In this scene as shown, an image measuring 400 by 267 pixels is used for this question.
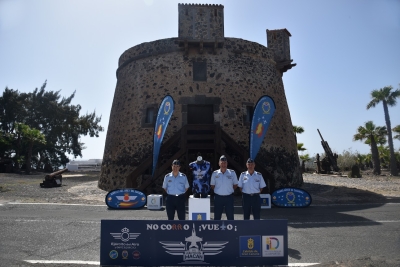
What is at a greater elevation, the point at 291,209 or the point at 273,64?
the point at 273,64

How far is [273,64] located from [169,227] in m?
14.6

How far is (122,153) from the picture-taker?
15.5m

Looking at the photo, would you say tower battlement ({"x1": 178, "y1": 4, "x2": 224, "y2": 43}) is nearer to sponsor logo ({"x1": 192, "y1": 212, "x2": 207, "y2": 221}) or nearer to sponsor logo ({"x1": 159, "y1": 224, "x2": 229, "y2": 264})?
sponsor logo ({"x1": 192, "y1": 212, "x2": 207, "y2": 221})

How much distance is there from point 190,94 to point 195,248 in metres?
10.9

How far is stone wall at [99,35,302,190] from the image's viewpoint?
14797 millimetres

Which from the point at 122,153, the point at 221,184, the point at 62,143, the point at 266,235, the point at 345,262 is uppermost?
the point at 62,143

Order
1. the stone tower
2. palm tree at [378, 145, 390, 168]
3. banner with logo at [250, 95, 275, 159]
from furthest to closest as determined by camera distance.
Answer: palm tree at [378, 145, 390, 168] < the stone tower < banner with logo at [250, 95, 275, 159]

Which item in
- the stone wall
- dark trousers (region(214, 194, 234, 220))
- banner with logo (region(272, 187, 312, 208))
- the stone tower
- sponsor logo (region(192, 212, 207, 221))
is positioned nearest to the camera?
sponsor logo (region(192, 212, 207, 221))

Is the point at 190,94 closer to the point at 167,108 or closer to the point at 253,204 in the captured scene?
the point at 167,108

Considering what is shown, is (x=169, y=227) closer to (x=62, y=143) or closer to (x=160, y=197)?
(x=160, y=197)

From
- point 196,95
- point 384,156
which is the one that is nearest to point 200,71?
point 196,95

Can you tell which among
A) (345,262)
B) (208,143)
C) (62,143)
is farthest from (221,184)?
(62,143)

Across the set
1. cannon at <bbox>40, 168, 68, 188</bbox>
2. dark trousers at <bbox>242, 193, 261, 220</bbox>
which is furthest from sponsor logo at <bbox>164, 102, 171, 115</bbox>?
cannon at <bbox>40, 168, 68, 188</bbox>

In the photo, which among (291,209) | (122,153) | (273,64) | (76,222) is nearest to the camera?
(76,222)
